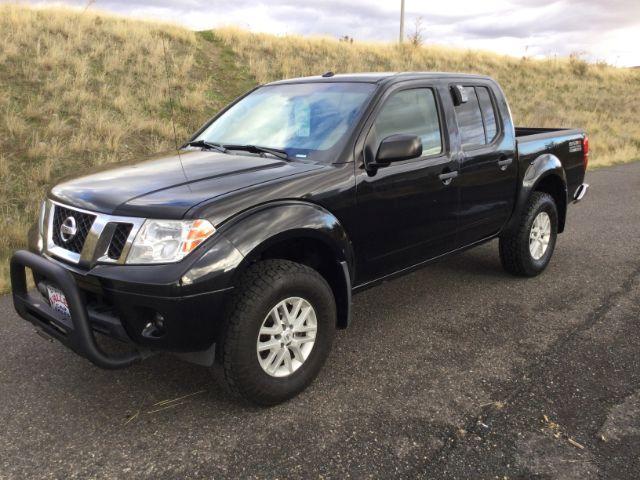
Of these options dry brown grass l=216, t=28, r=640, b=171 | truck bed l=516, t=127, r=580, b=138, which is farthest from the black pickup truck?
dry brown grass l=216, t=28, r=640, b=171

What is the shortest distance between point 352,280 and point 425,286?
1.69 meters

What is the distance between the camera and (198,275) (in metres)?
2.57

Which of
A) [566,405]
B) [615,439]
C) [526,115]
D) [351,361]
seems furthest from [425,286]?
[526,115]

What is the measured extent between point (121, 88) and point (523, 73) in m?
23.1

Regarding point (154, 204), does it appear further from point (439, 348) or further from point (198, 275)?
point (439, 348)

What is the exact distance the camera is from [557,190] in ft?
17.6

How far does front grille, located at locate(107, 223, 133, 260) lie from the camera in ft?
8.76

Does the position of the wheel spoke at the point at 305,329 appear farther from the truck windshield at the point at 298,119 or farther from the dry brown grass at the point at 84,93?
the dry brown grass at the point at 84,93

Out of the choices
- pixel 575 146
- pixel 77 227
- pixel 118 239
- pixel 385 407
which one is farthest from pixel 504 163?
pixel 77 227

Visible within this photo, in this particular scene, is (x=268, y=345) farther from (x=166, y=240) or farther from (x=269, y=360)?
(x=166, y=240)

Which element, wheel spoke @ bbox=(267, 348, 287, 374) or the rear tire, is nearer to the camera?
wheel spoke @ bbox=(267, 348, 287, 374)

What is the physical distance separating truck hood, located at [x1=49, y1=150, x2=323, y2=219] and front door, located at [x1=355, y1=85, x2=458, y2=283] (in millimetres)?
485

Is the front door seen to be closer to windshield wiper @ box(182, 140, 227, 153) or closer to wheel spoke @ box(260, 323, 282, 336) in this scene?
wheel spoke @ box(260, 323, 282, 336)

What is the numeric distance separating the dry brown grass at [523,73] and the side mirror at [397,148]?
12.5 meters
